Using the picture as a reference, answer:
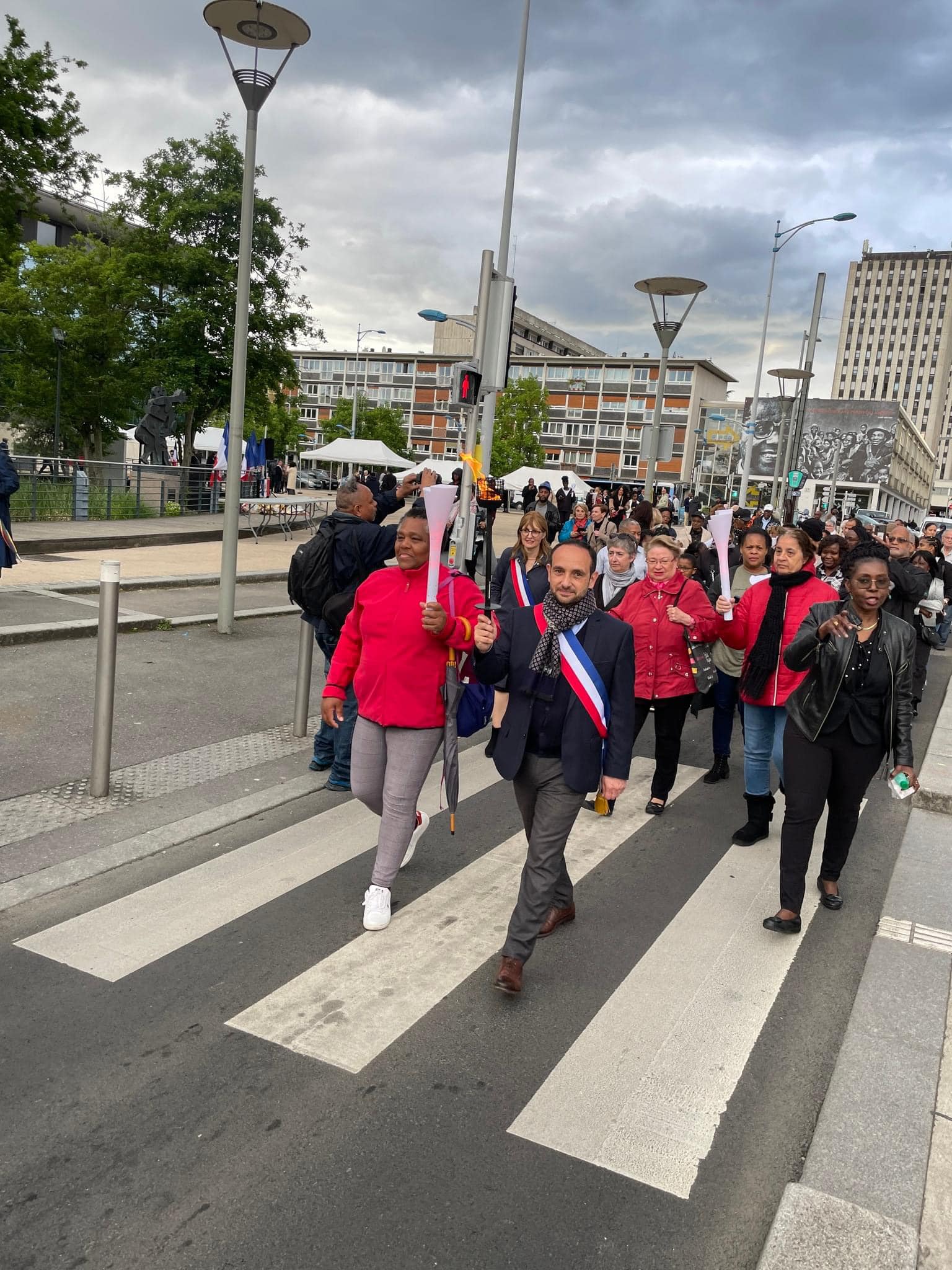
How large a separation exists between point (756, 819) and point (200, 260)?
27921mm

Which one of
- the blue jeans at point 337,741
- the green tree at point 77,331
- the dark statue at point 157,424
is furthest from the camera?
the green tree at point 77,331

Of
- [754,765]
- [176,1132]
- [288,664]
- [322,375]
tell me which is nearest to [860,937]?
[754,765]

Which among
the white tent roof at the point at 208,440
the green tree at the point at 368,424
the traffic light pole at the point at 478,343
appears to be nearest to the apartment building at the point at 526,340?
the green tree at the point at 368,424

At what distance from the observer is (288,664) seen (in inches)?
372

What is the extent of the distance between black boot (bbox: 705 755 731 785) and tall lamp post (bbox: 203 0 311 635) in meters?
5.48

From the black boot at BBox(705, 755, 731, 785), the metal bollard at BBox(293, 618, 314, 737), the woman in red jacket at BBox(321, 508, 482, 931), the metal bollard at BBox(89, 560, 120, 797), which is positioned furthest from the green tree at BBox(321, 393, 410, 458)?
the woman in red jacket at BBox(321, 508, 482, 931)

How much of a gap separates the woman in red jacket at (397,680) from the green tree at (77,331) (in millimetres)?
28177

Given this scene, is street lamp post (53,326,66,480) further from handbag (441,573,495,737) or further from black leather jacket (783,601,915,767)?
black leather jacket (783,601,915,767)

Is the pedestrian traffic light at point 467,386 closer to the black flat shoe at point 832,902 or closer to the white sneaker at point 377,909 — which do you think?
the black flat shoe at point 832,902

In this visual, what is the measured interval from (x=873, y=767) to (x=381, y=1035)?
2.64 meters

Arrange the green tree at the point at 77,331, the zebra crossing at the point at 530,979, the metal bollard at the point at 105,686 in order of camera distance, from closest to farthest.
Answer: the zebra crossing at the point at 530,979 → the metal bollard at the point at 105,686 → the green tree at the point at 77,331

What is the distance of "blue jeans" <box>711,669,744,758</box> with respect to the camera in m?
7.10

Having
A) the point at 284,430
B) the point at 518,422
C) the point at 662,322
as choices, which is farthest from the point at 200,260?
the point at 284,430

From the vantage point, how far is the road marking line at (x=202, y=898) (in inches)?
154
